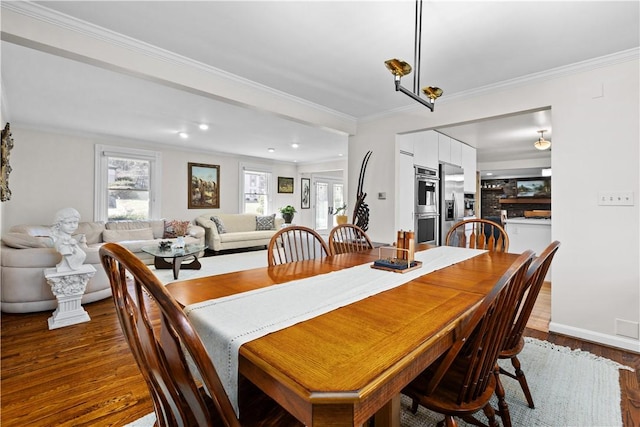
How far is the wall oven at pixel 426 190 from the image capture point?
14.5ft

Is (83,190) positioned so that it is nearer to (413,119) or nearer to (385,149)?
(385,149)

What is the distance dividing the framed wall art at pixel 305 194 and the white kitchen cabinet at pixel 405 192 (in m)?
5.29

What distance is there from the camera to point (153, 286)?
0.58 m

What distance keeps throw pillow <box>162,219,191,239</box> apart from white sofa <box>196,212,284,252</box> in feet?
1.93

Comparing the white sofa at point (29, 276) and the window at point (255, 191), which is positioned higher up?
the window at point (255, 191)

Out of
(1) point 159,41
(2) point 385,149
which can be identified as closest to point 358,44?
(1) point 159,41

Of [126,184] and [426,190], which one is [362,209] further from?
[126,184]

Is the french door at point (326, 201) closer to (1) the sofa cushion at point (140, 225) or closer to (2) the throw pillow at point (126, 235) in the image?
(1) the sofa cushion at point (140, 225)

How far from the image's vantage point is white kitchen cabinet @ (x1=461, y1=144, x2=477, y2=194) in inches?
231

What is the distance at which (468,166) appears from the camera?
6.05 metres

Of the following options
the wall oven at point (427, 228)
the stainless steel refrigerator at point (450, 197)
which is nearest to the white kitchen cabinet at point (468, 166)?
the stainless steel refrigerator at point (450, 197)

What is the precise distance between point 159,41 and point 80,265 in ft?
7.31

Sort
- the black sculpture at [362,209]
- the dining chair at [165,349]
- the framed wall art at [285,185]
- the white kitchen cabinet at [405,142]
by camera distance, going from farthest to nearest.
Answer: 1. the framed wall art at [285,185]
2. the black sculpture at [362,209]
3. the white kitchen cabinet at [405,142]
4. the dining chair at [165,349]

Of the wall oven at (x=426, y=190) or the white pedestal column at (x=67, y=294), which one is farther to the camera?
the wall oven at (x=426, y=190)
